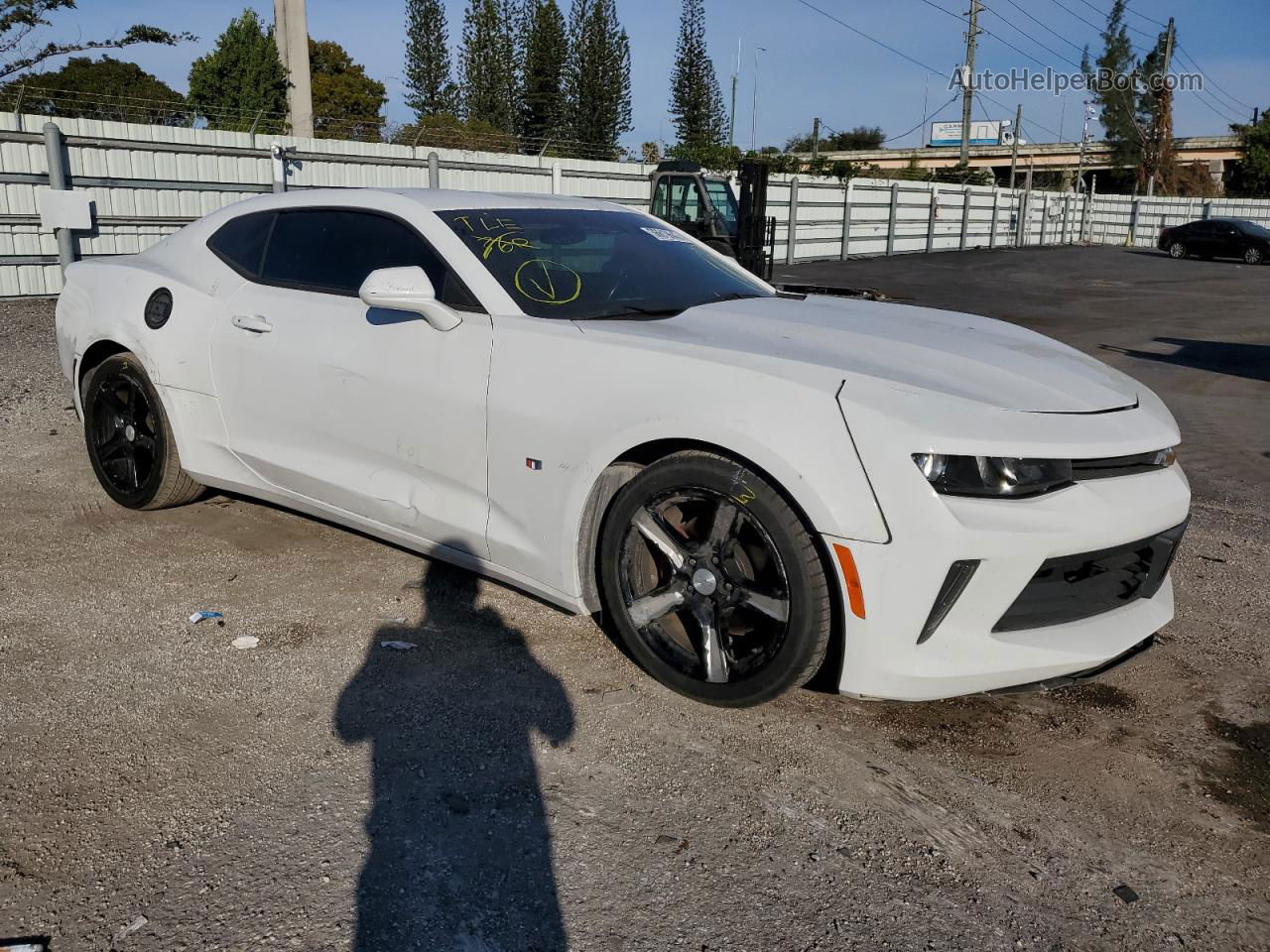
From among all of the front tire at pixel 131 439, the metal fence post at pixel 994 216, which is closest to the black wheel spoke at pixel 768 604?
the front tire at pixel 131 439

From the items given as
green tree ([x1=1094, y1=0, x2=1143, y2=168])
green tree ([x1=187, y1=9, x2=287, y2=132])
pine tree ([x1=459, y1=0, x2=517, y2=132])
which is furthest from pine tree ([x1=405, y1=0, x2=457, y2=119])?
green tree ([x1=1094, y1=0, x2=1143, y2=168])

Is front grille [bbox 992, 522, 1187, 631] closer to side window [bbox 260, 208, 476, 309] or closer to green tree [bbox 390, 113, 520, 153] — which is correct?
side window [bbox 260, 208, 476, 309]

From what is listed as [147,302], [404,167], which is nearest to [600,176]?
[404,167]

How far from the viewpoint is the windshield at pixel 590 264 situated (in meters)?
3.73

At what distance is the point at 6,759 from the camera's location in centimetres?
290

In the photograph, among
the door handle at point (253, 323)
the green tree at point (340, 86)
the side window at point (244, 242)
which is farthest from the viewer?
the green tree at point (340, 86)

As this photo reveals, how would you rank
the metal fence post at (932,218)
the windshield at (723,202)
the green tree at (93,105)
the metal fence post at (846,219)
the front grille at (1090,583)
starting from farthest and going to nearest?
the metal fence post at (932,218) < the metal fence post at (846,219) < the windshield at (723,202) < the green tree at (93,105) < the front grille at (1090,583)

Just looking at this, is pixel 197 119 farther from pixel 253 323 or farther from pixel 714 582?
pixel 714 582

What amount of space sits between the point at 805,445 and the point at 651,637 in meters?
0.82

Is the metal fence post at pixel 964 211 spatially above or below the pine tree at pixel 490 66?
below

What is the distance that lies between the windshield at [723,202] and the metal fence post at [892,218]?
46.9 feet

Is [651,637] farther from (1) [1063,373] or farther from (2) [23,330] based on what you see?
(2) [23,330]

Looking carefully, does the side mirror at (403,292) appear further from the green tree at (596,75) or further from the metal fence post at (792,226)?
the green tree at (596,75)

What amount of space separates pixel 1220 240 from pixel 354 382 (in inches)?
1536
